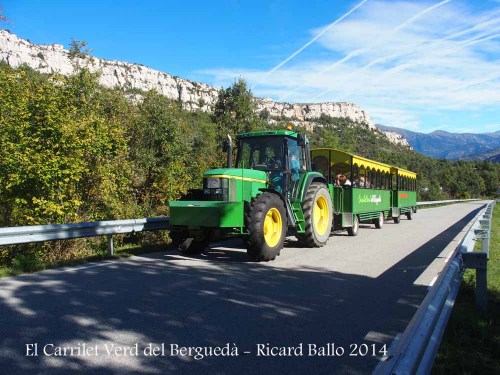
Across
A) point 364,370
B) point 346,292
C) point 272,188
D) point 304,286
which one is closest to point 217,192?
point 272,188

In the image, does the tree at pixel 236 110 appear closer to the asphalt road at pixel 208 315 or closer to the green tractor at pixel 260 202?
the green tractor at pixel 260 202

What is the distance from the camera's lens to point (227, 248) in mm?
10445

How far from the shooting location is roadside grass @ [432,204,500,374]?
11.8ft

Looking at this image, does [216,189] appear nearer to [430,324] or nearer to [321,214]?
[321,214]

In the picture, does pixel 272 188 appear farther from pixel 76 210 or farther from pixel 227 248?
pixel 76 210

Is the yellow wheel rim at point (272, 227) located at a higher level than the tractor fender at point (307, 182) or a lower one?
lower

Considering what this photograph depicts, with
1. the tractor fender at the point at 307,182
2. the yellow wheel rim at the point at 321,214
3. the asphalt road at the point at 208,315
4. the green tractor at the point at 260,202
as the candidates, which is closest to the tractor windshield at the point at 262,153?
the green tractor at the point at 260,202

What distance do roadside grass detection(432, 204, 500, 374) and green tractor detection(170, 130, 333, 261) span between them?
3.83 metres

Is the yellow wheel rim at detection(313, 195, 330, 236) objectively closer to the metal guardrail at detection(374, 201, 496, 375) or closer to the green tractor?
the green tractor

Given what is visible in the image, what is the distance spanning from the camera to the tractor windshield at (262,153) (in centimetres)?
1023

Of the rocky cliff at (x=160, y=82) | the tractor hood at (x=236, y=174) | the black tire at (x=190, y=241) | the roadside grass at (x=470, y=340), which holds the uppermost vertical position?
the rocky cliff at (x=160, y=82)

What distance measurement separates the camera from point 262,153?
10438mm

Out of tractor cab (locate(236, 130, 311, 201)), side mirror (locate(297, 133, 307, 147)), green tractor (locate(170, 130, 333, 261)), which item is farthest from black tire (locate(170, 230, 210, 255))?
side mirror (locate(297, 133, 307, 147))

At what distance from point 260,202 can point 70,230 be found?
12.7 ft
